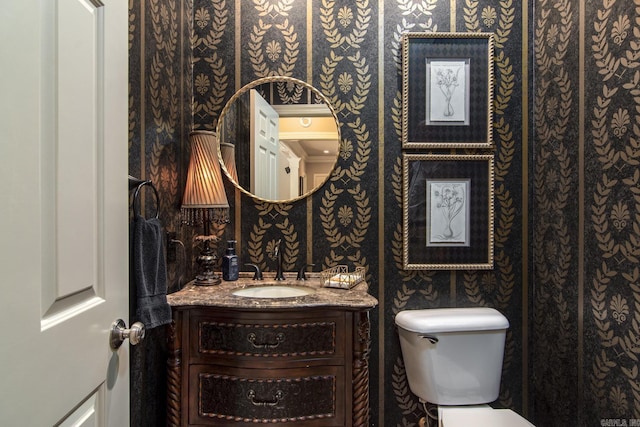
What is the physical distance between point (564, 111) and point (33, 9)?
188 centimetres

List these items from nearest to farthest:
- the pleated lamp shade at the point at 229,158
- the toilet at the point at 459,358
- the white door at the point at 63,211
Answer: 1. the white door at the point at 63,211
2. the toilet at the point at 459,358
3. the pleated lamp shade at the point at 229,158

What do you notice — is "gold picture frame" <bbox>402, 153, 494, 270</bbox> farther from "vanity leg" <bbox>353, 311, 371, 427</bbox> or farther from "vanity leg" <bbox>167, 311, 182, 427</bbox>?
"vanity leg" <bbox>167, 311, 182, 427</bbox>

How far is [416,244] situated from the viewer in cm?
185

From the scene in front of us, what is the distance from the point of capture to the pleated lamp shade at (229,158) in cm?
186

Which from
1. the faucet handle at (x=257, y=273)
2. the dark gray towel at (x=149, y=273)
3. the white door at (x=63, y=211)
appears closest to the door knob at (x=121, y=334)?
the white door at (x=63, y=211)

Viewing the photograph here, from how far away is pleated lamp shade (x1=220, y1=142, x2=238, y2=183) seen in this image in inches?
73.4

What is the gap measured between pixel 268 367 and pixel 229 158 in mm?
1042

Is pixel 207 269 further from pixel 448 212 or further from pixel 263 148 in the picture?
pixel 448 212

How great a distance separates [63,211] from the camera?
2.18ft

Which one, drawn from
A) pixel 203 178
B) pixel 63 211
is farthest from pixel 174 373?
pixel 63 211

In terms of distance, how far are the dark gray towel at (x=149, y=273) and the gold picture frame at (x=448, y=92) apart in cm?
125

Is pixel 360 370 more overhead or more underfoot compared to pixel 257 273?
more underfoot

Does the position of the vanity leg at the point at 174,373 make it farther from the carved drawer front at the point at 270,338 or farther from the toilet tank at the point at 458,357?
the toilet tank at the point at 458,357

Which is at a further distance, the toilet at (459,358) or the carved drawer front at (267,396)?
the toilet at (459,358)
